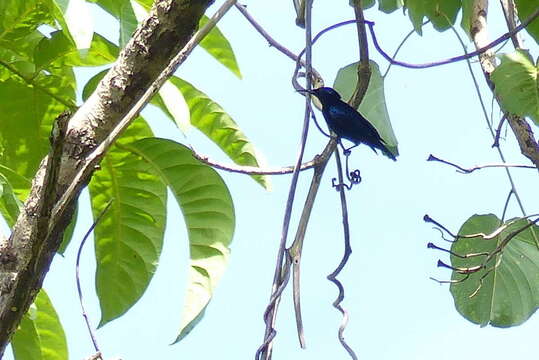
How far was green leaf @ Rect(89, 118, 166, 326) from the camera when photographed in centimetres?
247

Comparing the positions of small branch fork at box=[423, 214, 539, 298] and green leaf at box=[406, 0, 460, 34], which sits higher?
green leaf at box=[406, 0, 460, 34]

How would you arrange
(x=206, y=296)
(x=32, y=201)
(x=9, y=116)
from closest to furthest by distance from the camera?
1. (x=32, y=201)
2. (x=206, y=296)
3. (x=9, y=116)

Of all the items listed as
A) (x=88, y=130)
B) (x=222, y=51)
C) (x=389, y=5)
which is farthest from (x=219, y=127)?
(x=88, y=130)

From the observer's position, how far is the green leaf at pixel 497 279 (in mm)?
2715

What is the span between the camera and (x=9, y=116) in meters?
2.46

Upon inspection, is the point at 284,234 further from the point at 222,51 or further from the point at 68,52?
the point at 222,51

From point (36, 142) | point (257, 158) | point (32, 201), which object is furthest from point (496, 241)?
point (32, 201)

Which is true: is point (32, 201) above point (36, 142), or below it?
below

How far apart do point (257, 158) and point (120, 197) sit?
1.23 ft

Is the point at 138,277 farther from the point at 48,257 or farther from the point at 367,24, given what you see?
the point at 367,24

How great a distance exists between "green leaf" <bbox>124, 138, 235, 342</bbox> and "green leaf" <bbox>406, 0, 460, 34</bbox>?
0.62 meters

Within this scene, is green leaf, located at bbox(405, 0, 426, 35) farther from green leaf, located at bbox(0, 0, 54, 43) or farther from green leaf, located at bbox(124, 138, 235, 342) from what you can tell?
green leaf, located at bbox(0, 0, 54, 43)

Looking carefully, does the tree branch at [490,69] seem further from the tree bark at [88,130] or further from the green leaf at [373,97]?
the tree bark at [88,130]

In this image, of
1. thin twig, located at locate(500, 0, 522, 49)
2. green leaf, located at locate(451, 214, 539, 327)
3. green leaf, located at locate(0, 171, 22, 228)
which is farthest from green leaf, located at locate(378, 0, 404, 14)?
green leaf, located at locate(0, 171, 22, 228)
